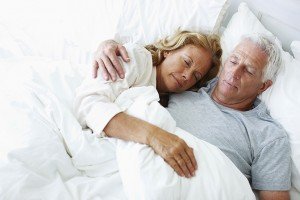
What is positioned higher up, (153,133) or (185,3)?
(185,3)

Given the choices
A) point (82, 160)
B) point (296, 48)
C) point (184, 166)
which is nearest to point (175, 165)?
point (184, 166)

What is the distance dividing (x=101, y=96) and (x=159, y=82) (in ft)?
1.27

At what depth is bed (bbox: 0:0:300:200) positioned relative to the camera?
100 cm

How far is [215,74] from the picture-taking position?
1646 millimetres

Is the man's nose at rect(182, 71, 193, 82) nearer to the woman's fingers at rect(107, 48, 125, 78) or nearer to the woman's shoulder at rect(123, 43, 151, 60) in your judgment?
the woman's shoulder at rect(123, 43, 151, 60)

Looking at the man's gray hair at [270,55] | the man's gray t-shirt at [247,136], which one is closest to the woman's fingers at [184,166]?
the man's gray t-shirt at [247,136]

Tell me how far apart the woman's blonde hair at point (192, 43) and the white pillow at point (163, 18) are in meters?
0.09

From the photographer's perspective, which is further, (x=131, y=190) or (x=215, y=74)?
(x=215, y=74)

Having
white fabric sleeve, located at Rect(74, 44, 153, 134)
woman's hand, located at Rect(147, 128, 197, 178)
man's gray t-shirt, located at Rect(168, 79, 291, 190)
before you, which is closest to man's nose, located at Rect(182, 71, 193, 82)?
man's gray t-shirt, located at Rect(168, 79, 291, 190)

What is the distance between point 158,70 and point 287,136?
62 centimetres

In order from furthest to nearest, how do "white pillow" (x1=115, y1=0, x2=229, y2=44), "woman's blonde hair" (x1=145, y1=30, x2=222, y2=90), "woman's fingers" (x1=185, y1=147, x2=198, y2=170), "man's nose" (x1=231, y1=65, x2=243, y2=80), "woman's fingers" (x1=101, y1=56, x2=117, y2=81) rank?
"white pillow" (x1=115, y1=0, x2=229, y2=44), "woman's blonde hair" (x1=145, y1=30, x2=222, y2=90), "man's nose" (x1=231, y1=65, x2=243, y2=80), "woman's fingers" (x1=101, y1=56, x2=117, y2=81), "woman's fingers" (x1=185, y1=147, x2=198, y2=170)

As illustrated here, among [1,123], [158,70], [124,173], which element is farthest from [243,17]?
[1,123]

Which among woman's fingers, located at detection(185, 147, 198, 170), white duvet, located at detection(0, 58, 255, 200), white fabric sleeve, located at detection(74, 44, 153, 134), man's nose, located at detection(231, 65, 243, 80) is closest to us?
white duvet, located at detection(0, 58, 255, 200)

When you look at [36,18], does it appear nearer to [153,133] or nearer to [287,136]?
[153,133]
